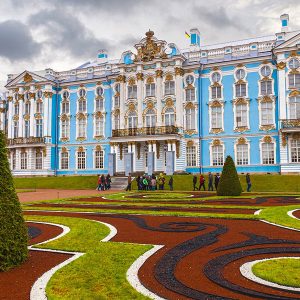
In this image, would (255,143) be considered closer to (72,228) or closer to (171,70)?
(171,70)

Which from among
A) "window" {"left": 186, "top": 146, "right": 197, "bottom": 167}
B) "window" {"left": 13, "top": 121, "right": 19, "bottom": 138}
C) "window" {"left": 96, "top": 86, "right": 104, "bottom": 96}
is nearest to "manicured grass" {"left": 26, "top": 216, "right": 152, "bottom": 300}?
"window" {"left": 186, "top": 146, "right": 197, "bottom": 167}

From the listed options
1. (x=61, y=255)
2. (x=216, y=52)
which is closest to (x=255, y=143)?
(x=216, y=52)

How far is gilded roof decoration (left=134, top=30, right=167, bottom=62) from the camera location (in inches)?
1874

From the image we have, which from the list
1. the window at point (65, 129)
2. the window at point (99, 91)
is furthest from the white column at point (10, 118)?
the window at point (99, 91)

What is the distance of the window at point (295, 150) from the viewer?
4006 cm

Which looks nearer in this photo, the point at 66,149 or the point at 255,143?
the point at 255,143

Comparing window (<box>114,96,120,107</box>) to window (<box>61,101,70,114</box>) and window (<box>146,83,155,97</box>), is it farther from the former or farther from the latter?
window (<box>61,101,70,114</box>)

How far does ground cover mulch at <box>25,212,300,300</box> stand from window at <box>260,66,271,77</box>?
33.2 m

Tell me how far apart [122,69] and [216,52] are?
11841mm

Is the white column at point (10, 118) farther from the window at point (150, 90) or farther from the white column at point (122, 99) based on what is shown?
the window at point (150, 90)

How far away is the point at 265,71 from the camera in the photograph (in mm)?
43000

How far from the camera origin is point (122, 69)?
48844mm

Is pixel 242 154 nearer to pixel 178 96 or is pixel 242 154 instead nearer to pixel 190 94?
pixel 190 94

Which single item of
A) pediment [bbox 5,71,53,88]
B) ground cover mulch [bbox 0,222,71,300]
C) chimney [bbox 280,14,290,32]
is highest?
chimney [bbox 280,14,290,32]
